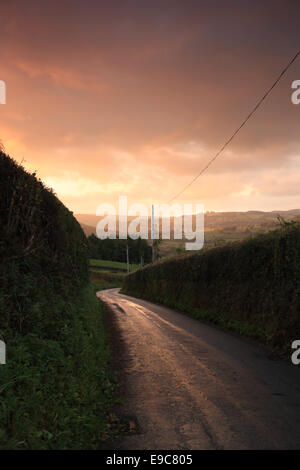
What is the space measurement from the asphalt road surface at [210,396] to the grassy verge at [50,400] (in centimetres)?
54

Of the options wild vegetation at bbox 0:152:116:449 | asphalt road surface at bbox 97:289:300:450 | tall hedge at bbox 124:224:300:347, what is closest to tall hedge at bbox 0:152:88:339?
wild vegetation at bbox 0:152:116:449

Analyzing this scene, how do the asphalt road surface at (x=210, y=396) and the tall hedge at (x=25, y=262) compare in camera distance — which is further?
the tall hedge at (x=25, y=262)

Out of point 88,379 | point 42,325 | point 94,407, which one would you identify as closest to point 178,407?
point 94,407

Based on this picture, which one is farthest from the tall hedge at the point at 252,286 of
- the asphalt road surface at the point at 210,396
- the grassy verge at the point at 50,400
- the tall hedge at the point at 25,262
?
the tall hedge at the point at 25,262

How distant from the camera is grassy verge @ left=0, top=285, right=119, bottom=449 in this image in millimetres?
4215

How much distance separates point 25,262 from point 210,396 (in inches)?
181

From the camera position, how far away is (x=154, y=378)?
7789 mm

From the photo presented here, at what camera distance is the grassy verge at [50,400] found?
166 inches

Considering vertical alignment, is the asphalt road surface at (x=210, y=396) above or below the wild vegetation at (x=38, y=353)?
below

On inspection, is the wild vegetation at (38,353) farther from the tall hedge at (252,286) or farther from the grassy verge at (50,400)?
the tall hedge at (252,286)

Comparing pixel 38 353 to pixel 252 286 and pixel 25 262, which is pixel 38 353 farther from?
pixel 252 286

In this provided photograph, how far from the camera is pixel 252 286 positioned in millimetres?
14250

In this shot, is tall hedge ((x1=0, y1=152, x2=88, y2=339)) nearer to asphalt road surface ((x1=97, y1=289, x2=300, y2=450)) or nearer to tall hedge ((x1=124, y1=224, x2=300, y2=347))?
asphalt road surface ((x1=97, y1=289, x2=300, y2=450))

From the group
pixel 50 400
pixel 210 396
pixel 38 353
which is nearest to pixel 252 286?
pixel 210 396
